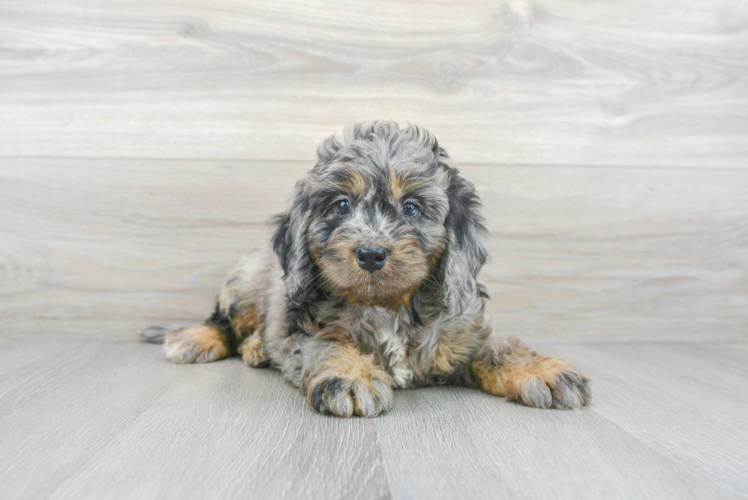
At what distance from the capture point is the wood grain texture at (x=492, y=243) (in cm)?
335

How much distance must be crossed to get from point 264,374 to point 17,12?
258 centimetres

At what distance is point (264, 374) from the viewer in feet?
8.75

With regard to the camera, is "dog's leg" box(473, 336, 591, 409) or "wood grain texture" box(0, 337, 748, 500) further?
"dog's leg" box(473, 336, 591, 409)

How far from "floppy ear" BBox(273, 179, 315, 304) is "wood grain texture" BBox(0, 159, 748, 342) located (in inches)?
33.7

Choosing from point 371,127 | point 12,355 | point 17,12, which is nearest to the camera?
point 371,127

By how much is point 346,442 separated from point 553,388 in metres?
0.84

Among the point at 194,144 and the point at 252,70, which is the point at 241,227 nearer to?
the point at 194,144

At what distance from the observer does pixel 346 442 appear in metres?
1.72

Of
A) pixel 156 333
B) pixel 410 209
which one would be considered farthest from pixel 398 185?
pixel 156 333

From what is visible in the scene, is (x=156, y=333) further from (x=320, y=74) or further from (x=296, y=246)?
(x=320, y=74)

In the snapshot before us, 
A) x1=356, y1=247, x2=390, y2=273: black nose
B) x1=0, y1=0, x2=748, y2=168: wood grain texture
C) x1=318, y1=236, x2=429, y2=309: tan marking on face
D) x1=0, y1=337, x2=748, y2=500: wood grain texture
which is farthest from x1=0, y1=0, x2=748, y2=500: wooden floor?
x1=356, y1=247, x2=390, y2=273: black nose

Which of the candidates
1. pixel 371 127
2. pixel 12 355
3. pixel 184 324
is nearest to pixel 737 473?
pixel 371 127

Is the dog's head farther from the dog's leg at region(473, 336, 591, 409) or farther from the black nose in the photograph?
the dog's leg at region(473, 336, 591, 409)

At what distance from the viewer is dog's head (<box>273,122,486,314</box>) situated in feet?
6.87
